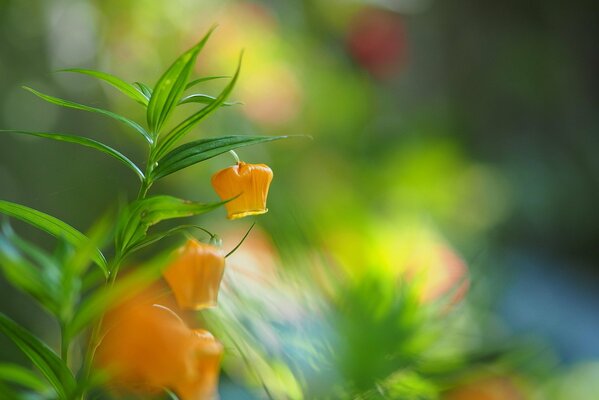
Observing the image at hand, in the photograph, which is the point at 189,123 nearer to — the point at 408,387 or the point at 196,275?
the point at 196,275

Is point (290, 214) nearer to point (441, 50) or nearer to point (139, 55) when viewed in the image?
point (139, 55)

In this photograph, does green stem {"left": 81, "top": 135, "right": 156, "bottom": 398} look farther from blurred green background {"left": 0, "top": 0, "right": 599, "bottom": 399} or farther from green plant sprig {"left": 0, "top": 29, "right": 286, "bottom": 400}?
blurred green background {"left": 0, "top": 0, "right": 599, "bottom": 399}

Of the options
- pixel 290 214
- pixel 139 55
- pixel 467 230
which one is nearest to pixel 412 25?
pixel 467 230

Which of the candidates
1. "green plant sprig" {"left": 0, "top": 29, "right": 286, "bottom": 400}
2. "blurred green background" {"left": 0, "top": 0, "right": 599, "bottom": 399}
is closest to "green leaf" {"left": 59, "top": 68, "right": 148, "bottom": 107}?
"green plant sprig" {"left": 0, "top": 29, "right": 286, "bottom": 400}

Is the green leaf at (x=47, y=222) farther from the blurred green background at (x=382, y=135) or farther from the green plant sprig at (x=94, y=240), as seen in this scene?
the blurred green background at (x=382, y=135)

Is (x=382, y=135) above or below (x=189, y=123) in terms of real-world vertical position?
above

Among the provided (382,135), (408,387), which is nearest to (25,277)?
(408,387)
